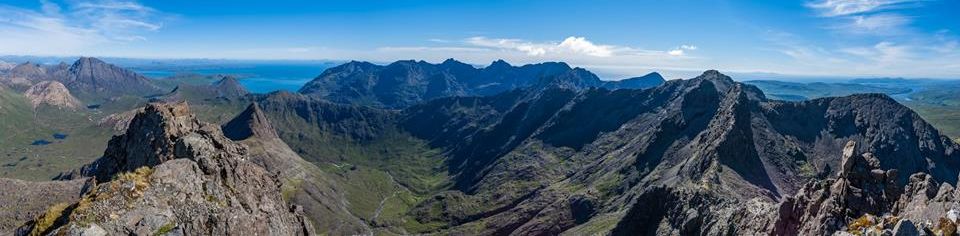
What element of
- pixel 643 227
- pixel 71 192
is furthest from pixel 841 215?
pixel 71 192

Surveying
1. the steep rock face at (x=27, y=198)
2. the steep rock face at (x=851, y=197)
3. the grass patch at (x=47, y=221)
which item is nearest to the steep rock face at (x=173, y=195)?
the grass patch at (x=47, y=221)

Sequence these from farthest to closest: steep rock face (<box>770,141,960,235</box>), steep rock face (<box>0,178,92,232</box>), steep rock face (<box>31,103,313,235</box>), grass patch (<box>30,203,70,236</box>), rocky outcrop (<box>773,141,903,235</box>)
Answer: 1. steep rock face (<box>0,178,92,232</box>)
2. rocky outcrop (<box>773,141,903,235</box>)
3. steep rock face (<box>770,141,960,235</box>)
4. grass patch (<box>30,203,70,236</box>)
5. steep rock face (<box>31,103,313,235</box>)

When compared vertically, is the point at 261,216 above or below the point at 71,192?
above

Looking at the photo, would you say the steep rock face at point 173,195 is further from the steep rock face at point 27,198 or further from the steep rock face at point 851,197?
the steep rock face at point 851,197

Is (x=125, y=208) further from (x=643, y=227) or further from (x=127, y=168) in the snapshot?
(x=643, y=227)

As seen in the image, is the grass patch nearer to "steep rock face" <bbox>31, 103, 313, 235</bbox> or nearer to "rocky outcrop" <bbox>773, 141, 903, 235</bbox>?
"steep rock face" <bbox>31, 103, 313, 235</bbox>

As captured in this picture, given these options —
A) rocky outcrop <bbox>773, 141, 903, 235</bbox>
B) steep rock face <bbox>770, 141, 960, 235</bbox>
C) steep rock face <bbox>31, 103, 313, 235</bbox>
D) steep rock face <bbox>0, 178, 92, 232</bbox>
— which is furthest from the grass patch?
steep rock face <bbox>0, 178, 92, 232</bbox>

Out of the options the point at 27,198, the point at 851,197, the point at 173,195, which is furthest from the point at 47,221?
the point at 27,198

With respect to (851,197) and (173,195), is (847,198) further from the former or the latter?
(173,195)
